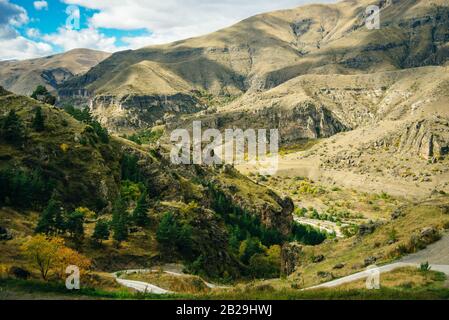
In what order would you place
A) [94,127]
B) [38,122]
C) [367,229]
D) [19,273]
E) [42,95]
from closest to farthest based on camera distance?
[19,273] → [367,229] → [38,122] → [94,127] → [42,95]

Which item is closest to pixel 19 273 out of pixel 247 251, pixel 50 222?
pixel 50 222

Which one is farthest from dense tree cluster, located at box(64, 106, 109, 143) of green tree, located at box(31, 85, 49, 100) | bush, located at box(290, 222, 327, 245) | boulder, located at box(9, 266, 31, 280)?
boulder, located at box(9, 266, 31, 280)

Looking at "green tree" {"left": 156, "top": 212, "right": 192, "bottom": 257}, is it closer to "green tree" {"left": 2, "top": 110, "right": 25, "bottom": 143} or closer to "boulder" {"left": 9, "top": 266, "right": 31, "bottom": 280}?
"boulder" {"left": 9, "top": 266, "right": 31, "bottom": 280}

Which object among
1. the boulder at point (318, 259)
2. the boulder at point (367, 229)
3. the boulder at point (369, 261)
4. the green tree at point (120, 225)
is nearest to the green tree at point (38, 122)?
the green tree at point (120, 225)

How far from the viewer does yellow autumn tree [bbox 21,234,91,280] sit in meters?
41.5

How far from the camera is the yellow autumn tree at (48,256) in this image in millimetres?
41531

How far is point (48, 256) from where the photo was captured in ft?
138

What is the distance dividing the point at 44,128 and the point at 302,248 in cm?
5510

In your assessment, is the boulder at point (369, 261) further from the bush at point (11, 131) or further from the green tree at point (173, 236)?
the bush at point (11, 131)

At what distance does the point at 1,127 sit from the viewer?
8175cm

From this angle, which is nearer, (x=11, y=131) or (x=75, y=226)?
(x=75, y=226)

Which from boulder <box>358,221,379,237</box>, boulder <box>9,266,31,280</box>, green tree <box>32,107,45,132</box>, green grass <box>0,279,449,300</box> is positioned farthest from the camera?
green tree <box>32,107,45,132</box>

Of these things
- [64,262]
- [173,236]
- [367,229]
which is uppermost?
[64,262]

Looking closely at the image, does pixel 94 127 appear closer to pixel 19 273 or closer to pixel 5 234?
pixel 5 234
